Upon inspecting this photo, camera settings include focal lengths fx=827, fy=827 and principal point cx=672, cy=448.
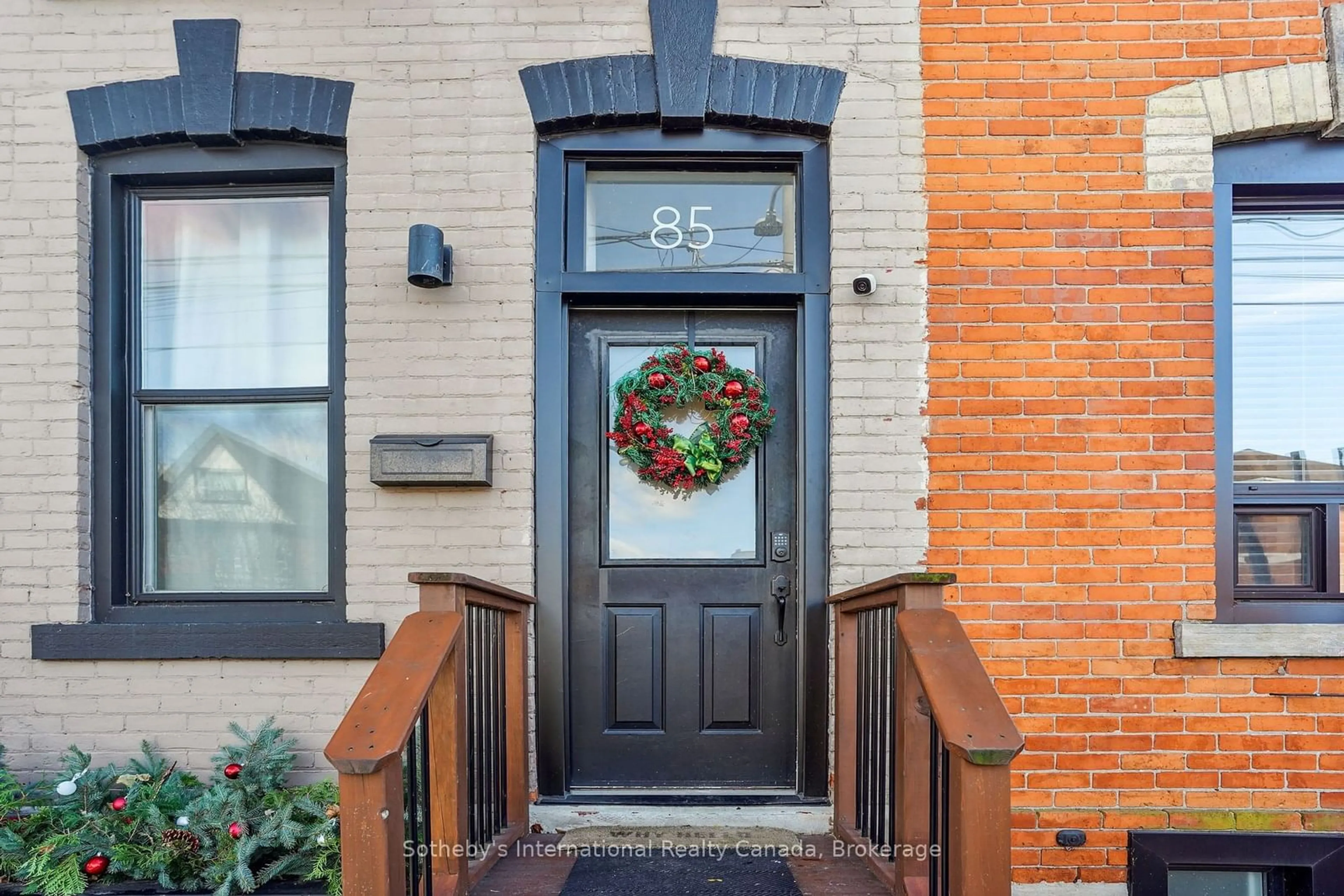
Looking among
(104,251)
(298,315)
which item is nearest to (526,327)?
(298,315)

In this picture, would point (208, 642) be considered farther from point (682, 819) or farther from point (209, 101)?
point (209, 101)

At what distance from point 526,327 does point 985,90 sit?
2158mm

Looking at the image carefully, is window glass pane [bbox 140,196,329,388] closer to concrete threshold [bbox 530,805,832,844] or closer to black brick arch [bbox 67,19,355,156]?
black brick arch [bbox 67,19,355,156]

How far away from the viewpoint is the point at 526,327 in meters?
3.46

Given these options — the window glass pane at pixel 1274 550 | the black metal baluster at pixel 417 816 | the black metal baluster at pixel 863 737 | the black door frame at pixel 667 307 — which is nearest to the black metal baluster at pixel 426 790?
Answer: the black metal baluster at pixel 417 816

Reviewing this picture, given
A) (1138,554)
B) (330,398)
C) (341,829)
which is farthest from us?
(330,398)

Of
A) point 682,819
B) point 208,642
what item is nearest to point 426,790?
point 682,819

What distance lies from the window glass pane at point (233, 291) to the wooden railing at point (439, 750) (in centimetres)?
166

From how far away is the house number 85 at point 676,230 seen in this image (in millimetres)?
3645

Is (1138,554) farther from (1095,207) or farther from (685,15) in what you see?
(685,15)

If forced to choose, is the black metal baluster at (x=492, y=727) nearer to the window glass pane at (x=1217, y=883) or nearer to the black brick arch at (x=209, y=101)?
the black brick arch at (x=209, y=101)

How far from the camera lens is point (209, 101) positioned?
3.47m

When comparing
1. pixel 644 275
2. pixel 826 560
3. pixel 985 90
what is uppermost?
pixel 985 90

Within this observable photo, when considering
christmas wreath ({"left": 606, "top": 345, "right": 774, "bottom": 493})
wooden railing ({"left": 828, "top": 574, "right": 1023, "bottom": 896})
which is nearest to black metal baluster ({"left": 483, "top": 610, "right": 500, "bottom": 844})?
christmas wreath ({"left": 606, "top": 345, "right": 774, "bottom": 493})
